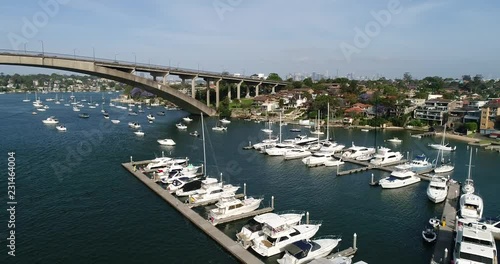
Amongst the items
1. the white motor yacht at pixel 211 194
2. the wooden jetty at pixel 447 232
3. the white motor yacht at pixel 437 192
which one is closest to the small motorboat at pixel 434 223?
the wooden jetty at pixel 447 232

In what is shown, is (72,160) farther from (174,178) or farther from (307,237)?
(307,237)

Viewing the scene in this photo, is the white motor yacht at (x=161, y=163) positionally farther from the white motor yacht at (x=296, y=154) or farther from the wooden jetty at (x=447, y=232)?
the wooden jetty at (x=447, y=232)

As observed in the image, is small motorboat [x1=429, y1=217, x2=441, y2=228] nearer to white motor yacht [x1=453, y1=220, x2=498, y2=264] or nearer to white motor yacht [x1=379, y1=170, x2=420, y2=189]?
white motor yacht [x1=453, y1=220, x2=498, y2=264]

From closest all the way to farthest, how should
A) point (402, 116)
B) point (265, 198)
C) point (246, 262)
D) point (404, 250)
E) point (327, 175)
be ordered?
1. point (246, 262)
2. point (404, 250)
3. point (265, 198)
4. point (327, 175)
5. point (402, 116)

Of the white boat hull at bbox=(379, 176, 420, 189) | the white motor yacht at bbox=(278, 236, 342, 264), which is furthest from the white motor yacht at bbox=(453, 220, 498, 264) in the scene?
the white boat hull at bbox=(379, 176, 420, 189)

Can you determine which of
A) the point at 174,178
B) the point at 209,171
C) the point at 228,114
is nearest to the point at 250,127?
Result: the point at 228,114

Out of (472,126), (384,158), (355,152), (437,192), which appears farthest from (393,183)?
(472,126)
